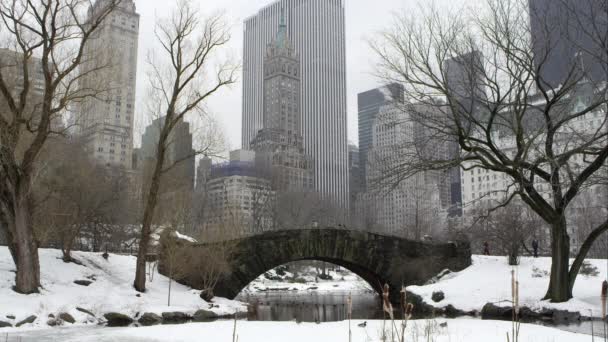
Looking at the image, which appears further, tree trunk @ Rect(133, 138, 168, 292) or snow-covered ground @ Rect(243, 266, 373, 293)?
snow-covered ground @ Rect(243, 266, 373, 293)

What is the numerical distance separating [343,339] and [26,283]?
42.8 feet

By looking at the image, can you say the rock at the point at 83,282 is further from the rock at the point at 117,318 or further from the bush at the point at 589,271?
the bush at the point at 589,271

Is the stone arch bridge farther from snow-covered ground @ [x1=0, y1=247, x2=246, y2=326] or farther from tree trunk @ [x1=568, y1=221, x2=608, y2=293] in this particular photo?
tree trunk @ [x1=568, y1=221, x2=608, y2=293]

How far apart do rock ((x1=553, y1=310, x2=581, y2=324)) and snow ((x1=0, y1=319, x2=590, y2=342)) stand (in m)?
4.73

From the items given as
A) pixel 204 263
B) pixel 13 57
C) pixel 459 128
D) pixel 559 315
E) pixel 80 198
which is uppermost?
pixel 13 57

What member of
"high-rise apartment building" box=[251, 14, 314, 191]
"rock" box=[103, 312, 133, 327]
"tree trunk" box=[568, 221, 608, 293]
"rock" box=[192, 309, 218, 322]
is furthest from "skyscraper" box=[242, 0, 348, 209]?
"rock" box=[103, 312, 133, 327]

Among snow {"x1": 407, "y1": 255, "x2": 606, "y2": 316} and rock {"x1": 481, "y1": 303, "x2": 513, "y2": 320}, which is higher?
snow {"x1": 407, "y1": 255, "x2": 606, "y2": 316}

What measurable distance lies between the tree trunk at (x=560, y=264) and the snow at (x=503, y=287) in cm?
36

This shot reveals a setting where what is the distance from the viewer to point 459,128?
20.0 m

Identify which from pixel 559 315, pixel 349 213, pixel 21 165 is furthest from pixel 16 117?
pixel 349 213

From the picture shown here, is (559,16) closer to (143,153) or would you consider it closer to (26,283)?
(26,283)

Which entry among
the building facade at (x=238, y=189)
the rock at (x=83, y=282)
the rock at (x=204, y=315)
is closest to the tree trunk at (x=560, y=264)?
the rock at (x=204, y=315)

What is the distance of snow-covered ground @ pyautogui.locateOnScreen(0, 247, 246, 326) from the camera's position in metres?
19.7

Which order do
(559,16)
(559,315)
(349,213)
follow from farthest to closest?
(349,213) → (559,315) → (559,16)
